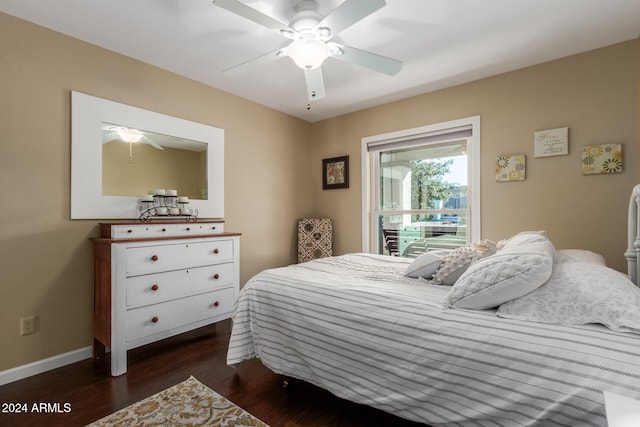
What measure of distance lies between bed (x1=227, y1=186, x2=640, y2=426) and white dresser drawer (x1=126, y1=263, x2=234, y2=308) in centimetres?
98

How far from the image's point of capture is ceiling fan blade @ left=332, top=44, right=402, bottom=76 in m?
2.11

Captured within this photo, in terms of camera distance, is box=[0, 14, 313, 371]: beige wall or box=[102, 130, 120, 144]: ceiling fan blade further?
box=[102, 130, 120, 144]: ceiling fan blade

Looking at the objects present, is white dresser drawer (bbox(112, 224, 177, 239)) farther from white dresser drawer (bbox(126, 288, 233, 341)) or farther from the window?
the window

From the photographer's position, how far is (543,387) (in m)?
1.04

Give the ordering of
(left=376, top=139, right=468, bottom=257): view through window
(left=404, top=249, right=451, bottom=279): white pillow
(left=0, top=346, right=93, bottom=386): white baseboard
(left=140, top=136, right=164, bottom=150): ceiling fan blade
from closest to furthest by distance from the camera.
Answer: (left=404, top=249, right=451, bottom=279): white pillow
(left=0, top=346, right=93, bottom=386): white baseboard
(left=140, top=136, right=164, bottom=150): ceiling fan blade
(left=376, top=139, right=468, bottom=257): view through window

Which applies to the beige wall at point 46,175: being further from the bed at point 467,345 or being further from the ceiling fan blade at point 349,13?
the ceiling fan blade at point 349,13

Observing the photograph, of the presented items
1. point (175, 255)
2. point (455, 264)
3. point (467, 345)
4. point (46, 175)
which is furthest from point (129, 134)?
point (467, 345)

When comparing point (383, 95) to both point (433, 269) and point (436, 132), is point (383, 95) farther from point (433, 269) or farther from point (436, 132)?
point (433, 269)

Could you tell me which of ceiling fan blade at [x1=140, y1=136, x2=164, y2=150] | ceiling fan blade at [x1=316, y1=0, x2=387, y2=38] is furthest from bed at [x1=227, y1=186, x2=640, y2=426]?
ceiling fan blade at [x1=140, y1=136, x2=164, y2=150]

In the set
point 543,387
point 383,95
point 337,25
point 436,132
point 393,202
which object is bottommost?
point 543,387

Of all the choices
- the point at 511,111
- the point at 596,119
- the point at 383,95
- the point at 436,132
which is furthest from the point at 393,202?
the point at 596,119

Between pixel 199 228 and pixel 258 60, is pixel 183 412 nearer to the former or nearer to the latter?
pixel 199 228

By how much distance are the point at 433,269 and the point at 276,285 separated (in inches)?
39.1

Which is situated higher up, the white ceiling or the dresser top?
the white ceiling
